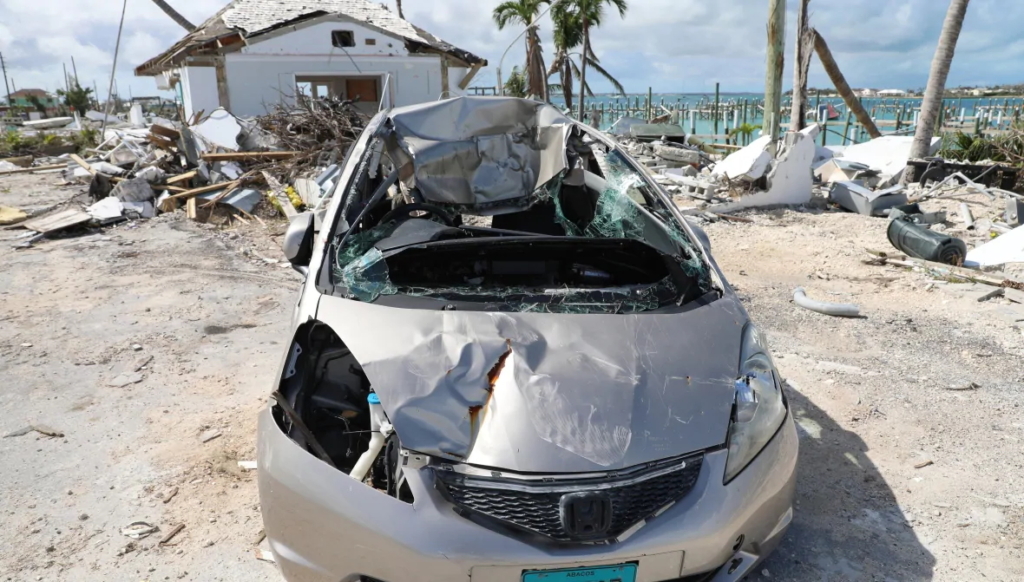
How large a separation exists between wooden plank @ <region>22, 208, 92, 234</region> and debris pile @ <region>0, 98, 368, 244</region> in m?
0.01

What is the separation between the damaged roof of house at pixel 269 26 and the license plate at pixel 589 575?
17.1 m

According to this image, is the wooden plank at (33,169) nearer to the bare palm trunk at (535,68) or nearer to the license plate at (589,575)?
the bare palm trunk at (535,68)

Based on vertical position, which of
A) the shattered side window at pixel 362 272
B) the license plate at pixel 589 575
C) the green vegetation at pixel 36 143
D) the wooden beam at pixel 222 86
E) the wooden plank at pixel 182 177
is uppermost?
the wooden beam at pixel 222 86

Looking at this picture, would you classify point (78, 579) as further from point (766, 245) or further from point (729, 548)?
point (766, 245)

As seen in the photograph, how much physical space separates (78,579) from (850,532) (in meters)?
3.14

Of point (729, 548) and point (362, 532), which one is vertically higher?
point (362, 532)

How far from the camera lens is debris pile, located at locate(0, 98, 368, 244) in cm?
1022

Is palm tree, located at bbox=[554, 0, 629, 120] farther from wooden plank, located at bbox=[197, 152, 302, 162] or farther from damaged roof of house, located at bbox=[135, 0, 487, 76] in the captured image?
wooden plank, located at bbox=[197, 152, 302, 162]

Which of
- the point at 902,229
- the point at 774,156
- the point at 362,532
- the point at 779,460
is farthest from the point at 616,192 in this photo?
the point at 774,156

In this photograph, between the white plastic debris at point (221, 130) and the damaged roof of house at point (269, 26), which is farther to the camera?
the damaged roof of house at point (269, 26)

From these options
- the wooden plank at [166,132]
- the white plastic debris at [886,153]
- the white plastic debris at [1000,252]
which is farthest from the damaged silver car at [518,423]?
the white plastic debris at [886,153]

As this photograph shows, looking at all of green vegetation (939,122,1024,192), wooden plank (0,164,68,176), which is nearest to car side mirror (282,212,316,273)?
green vegetation (939,122,1024,192)

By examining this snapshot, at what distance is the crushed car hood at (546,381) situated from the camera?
1973mm

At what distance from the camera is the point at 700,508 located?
1.93m
